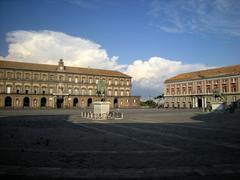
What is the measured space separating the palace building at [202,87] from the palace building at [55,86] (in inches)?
590

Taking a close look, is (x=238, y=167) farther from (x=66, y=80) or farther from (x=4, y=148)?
(x=66, y=80)

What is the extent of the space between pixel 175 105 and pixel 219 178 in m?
92.0

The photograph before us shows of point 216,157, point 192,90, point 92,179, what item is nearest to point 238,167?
point 216,157

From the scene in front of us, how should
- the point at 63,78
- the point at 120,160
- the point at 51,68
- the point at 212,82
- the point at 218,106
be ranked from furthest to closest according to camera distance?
the point at 63,78, the point at 51,68, the point at 212,82, the point at 218,106, the point at 120,160

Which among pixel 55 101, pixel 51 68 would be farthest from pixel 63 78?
pixel 55 101

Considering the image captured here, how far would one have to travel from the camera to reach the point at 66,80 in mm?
87812

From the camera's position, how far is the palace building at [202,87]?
73.2 metres

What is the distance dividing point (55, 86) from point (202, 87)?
51.6 meters

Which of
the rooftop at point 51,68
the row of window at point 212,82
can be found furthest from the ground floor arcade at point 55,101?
the row of window at point 212,82

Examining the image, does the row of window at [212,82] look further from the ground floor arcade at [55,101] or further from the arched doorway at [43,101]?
the arched doorway at [43,101]

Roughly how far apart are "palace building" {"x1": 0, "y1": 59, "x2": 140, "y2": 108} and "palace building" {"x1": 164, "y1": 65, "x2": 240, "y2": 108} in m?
15.0

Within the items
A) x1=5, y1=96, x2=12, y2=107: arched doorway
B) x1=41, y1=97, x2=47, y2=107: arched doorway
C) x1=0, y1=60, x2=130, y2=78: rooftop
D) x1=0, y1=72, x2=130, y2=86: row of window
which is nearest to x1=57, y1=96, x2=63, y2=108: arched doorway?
x1=41, y1=97, x2=47, y2=107: arched doorway

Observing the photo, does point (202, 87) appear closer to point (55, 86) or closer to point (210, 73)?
point (210, 73)

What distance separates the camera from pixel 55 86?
85438mm
